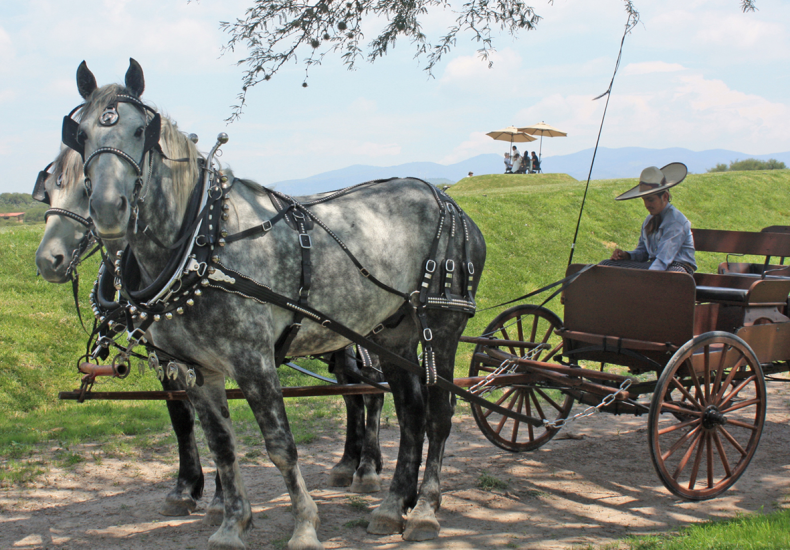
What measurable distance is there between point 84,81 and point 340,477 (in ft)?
12.2

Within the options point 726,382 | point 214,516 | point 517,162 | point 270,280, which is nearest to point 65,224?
point 270,280

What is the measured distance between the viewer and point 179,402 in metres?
5.21

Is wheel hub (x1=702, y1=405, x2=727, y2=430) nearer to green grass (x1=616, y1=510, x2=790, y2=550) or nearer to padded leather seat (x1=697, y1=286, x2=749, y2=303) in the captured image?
green grass (x1=616, y1=510, x2=790, y2=550)

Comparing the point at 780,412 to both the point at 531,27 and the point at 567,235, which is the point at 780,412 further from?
the point at 567,235

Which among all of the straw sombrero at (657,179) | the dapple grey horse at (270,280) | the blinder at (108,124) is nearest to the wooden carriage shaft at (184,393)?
the dapple grey horse at (270,280)

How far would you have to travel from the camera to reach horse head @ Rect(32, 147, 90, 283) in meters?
3.74

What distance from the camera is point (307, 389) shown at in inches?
192

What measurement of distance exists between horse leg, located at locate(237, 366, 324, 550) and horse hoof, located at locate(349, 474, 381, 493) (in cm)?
134

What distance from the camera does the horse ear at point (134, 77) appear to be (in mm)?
3605

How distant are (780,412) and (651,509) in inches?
151

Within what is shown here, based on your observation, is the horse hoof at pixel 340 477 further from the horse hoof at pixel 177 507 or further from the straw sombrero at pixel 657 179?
the straw sombrero at pixel 657 179

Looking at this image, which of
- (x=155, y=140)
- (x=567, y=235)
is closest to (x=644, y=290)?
(x=155, y=140)

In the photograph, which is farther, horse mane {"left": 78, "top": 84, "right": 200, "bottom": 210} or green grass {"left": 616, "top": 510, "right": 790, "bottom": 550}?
green grass {"left": 616, "top": 510, "right": 790, "bottom": 550}

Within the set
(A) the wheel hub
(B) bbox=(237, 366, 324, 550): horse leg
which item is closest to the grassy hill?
(B) bbox=(237, 366, 324, 550): horse leg
